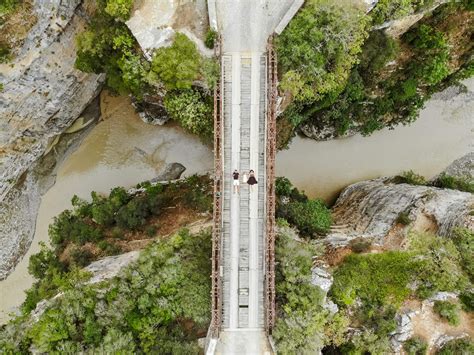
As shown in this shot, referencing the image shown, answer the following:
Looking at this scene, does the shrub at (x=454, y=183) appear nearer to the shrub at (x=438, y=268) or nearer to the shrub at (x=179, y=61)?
the shrub at (x=438, y=268)

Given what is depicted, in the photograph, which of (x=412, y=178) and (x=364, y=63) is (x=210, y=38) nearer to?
(x=364, y=63)

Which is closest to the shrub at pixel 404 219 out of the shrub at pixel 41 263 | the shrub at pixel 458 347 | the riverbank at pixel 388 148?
the shrub at pixel 458 347

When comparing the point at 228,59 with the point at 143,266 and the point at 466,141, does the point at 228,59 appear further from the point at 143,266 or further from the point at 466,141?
the point at 466,141

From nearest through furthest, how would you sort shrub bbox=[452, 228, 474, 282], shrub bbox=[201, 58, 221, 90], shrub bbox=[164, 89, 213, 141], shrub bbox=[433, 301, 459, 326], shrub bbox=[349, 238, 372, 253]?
shrub bbox=[433, 301, 459, 326], shrub bbox=[201, 58, 221, 90], shrub bbox=[452, 228, 474, 282], shrub bbox=[164, 89, 213, 141], shrub bbox=[349, 238, 372, 253]

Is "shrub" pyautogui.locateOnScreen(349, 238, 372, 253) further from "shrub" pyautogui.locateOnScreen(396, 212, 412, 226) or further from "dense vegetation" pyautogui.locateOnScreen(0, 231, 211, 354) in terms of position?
"dense vegetation" pyautogui.locateOnScreen(0, 231, 211, 354)

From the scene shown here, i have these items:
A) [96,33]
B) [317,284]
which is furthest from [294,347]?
[96,33]

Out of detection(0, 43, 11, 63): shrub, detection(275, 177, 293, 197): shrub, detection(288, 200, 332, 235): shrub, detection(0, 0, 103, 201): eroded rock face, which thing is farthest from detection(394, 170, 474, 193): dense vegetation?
detection(0, 43, 11, 63): shrub
